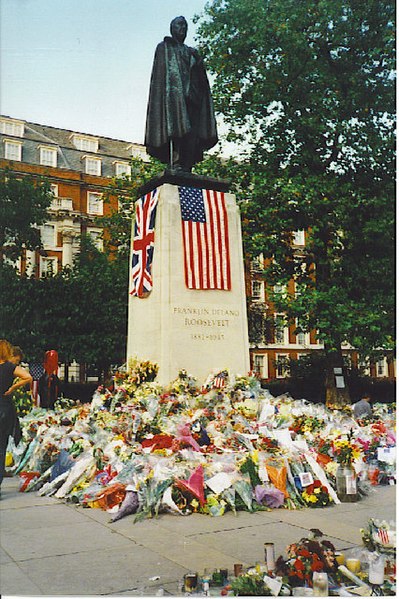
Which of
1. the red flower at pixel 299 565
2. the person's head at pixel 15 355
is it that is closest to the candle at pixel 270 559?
the red flower at pixel 299 565

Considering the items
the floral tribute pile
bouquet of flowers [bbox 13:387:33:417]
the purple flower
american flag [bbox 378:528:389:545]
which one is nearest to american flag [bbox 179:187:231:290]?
the floral tribute pile

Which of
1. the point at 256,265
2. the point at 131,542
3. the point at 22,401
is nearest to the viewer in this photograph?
the point at 131,542

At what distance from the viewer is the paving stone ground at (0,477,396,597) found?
3.82 meters

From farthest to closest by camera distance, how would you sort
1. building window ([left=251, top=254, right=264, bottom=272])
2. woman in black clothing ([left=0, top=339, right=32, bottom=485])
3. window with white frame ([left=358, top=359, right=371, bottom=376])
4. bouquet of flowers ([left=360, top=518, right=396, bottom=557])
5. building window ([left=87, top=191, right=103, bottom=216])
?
building window ([left=87, top=191, right=103, bottom=216]), building window ([left=251, top=254, right=264, bottom=272]), window with white frame ([left=358, top=359, right=371, bottom=376]), woman in black clothing ([left=0, top=339, right=32, bottom=485]), bouquet of flowers ([left=360, top=518, right=396, bottom=557])

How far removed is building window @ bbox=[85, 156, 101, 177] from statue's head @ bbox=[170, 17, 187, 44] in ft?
87.6

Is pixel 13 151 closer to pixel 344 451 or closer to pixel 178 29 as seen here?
pixel 178 29

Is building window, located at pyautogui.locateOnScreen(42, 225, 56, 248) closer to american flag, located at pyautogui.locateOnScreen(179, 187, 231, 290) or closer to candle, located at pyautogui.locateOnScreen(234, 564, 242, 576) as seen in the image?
american flag, located at pyautogui.locateOnScreen(179, 187, 231, 290)

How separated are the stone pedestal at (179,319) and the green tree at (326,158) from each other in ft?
26.1

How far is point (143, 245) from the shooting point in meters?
10.4

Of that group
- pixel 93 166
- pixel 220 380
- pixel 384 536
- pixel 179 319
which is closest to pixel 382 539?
pixel 384 536

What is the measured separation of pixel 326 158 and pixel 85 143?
19430mm

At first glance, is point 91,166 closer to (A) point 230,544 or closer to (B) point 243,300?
(B) point 243,300

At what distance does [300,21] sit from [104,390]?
42.5 feet

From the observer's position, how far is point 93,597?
3602mm
